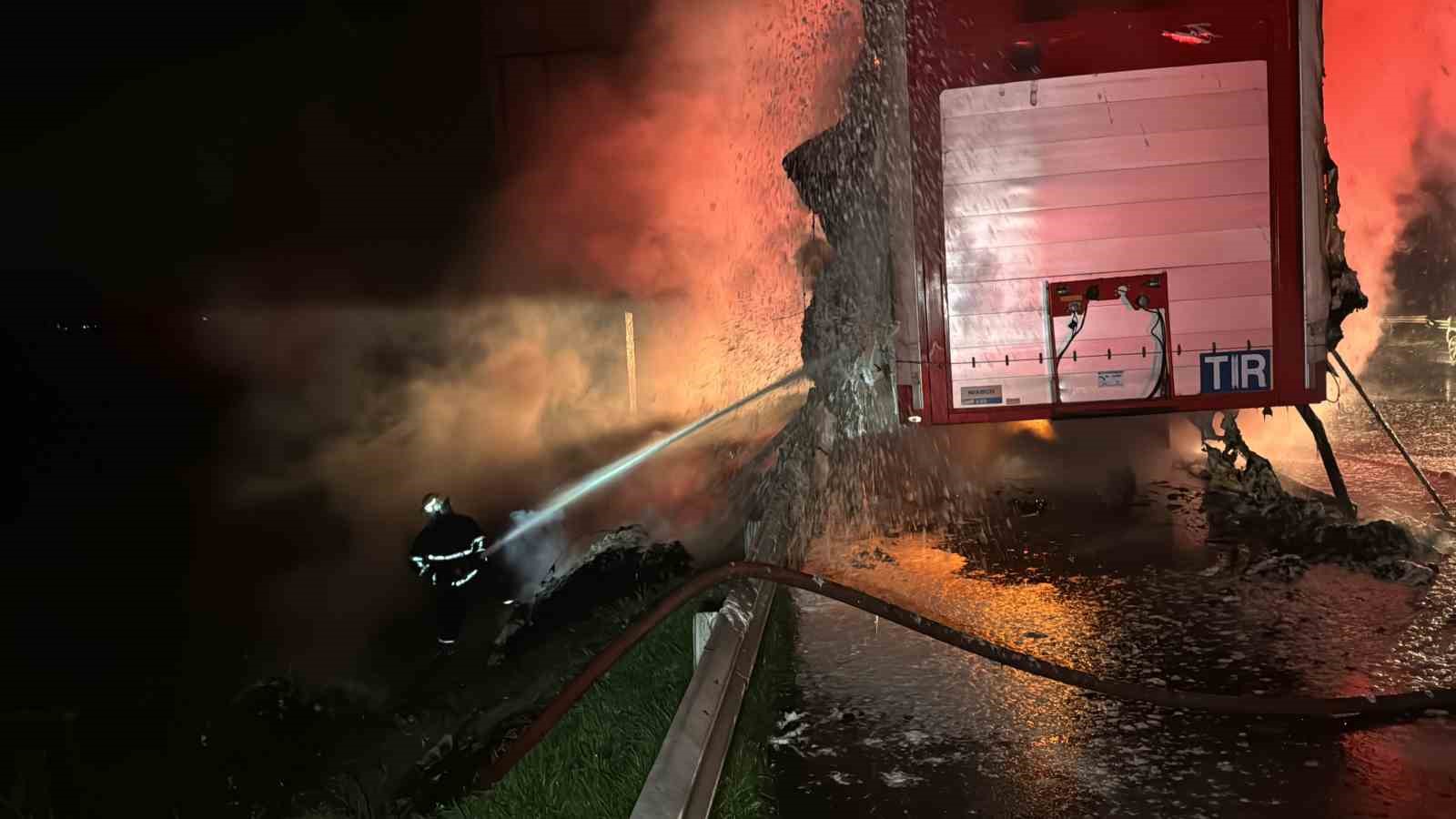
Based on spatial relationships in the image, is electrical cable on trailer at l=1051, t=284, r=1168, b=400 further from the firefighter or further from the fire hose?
the firefighter

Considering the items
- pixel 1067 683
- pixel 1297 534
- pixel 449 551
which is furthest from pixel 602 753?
pixel 1297 534

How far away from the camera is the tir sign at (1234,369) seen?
16.8 ft

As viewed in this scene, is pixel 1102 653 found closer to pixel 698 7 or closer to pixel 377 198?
pixel 698 7

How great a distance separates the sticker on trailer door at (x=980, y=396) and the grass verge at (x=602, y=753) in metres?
1.92

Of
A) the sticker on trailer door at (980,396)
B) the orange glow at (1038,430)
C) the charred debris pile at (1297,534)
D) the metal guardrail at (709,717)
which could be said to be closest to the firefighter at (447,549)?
the metal guardrail at (709,717)

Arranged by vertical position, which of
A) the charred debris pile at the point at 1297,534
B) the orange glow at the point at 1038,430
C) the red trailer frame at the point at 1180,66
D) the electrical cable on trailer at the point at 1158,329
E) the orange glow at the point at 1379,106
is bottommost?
the charred debris pile at the point at 1297,534

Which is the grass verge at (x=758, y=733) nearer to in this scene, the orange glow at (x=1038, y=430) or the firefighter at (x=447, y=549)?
the firefighter at (x=447, y=549)

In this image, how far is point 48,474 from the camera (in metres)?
32.8

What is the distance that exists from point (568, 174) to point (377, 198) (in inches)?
246

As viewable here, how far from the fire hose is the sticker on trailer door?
159 centimetres

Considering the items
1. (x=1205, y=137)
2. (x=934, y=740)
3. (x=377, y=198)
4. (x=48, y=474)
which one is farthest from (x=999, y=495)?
(x=48, y=474)

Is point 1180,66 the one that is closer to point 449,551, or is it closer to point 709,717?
point 709,717

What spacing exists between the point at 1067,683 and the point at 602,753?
1.77 meters

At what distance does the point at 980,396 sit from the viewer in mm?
5340
